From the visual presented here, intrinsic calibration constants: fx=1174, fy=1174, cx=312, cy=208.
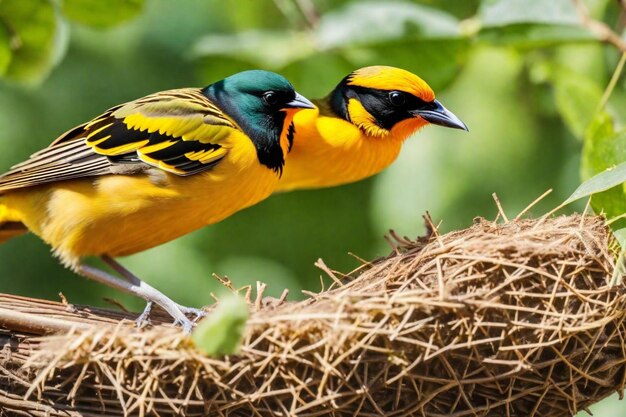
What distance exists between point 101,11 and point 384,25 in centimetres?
120

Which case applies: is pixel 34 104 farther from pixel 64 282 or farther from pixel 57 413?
pixel 57 413

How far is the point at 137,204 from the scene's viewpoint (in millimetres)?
4121

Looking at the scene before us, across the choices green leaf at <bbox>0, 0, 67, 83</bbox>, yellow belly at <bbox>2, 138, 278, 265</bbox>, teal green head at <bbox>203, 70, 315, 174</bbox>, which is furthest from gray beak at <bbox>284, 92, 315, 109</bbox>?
green leaf at <bbox>0, 0, 67, 83</bbox>

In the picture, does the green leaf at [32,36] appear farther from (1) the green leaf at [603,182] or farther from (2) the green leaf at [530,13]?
(1) the green leaf at [603,182]

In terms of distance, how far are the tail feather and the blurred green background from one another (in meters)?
0.64

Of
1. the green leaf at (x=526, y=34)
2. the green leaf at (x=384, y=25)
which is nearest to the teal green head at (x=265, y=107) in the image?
the green leaf at (x=384, y=25)

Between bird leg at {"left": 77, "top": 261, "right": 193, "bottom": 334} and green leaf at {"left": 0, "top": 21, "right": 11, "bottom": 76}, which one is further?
green leaf at {"left": 0, "top": 21, "right": 11, "bottom": 76}

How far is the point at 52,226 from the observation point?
4.25m

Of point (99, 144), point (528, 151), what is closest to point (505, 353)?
point (99, 144)

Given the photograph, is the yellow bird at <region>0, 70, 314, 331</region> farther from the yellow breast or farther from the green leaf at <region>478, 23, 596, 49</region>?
Result: the green leaf at <region>478, 23, 596, 49</region>

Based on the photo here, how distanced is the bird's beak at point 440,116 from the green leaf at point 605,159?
1.71ft

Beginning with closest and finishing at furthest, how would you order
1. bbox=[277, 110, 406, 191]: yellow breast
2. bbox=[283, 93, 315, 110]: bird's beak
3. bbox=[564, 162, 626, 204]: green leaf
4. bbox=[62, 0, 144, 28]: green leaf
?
bbox=[564, 162, 626, 204]: green leaf, bbox=[283, 93, 315, 110]: bird's beak, bbox=[277, 110, 406, 191]: yellow breast, bbox=[62, 0, 144, 28]: green leaf

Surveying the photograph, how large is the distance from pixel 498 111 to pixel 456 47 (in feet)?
3.90

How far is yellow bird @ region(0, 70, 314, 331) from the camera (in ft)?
13.6
